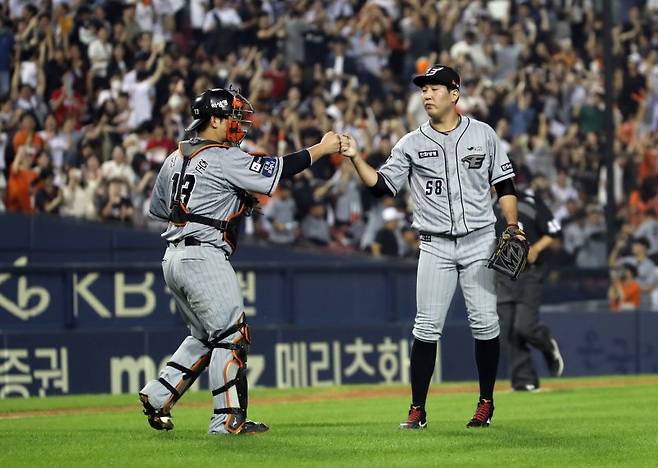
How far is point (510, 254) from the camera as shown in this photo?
28.3 feet

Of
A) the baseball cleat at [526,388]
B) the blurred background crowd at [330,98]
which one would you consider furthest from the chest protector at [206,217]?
the blurred background crowd at [330,98]

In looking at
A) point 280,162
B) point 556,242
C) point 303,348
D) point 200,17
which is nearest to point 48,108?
point 200,17

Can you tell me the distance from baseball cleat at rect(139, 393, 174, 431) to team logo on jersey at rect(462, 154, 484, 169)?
2396 millimetres

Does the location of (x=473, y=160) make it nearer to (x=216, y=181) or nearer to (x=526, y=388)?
(x=216, y=181)

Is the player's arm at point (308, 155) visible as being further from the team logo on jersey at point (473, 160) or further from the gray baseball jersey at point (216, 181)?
the team logo on jersey at point (473, 160)

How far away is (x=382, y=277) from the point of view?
17.0 meters

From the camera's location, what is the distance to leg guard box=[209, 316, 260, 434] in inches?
316

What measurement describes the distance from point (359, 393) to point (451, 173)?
21.3 ft

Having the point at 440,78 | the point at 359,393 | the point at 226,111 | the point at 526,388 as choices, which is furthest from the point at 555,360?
the point at 226,111

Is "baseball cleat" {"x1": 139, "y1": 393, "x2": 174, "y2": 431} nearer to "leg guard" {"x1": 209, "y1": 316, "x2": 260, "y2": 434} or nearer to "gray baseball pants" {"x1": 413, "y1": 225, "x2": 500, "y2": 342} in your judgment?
"leg guard" {"x1": 209, "y1": 316, "x2": 260, "y2": 434}

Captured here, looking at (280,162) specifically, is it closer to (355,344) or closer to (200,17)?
(355,344)

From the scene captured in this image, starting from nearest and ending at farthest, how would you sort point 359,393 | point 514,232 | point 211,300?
point 211,300 < point 514,232 < point 359,393

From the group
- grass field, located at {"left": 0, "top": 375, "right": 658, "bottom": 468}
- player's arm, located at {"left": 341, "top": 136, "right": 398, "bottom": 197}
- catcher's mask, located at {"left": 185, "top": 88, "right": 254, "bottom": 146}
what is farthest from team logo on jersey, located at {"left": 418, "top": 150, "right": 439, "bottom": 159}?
grass field, located at {"left": 0, "top": 375, "right": 658, "bottom": 468}

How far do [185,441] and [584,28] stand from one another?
16.5 metres
